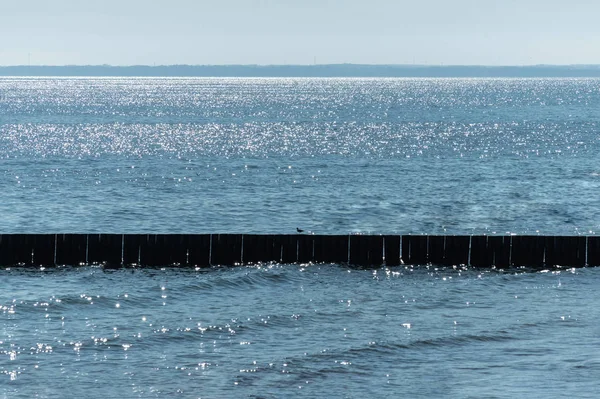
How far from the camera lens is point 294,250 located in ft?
125

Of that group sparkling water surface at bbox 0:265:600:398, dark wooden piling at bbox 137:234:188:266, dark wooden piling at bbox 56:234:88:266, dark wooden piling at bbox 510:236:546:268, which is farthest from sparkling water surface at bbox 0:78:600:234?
sparkling water surface at bbox 0:265:600:398

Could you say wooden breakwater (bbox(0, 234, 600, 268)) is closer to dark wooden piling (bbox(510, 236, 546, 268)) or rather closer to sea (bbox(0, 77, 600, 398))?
dark wooden piling (bbox(510, 236, 546, 268))

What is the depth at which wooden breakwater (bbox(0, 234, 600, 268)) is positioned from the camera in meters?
37.7

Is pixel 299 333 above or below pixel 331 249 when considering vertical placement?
below

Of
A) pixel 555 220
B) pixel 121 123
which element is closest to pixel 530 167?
pixel 555 220

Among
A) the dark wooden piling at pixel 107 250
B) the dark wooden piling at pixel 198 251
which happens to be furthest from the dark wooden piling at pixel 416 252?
the dark wooden piling at pixel 107 250

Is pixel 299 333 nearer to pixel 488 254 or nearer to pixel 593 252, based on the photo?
pixel 488 254

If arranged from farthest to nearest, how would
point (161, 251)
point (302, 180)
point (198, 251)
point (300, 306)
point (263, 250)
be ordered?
point (302, 180) < point (263, 250) < point (198, 251) < point (161, 251) < point (300, 306)

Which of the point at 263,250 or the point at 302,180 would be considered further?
the point at 302,180

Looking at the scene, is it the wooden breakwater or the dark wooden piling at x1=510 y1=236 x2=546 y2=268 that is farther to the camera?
the dark wooden piling at x1=510 y1=236 x2=546 y2=268

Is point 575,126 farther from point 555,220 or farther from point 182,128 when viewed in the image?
point 555,220

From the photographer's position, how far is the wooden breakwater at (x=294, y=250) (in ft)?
124

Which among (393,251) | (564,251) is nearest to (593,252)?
(564,251)

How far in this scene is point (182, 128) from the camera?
162 metres
